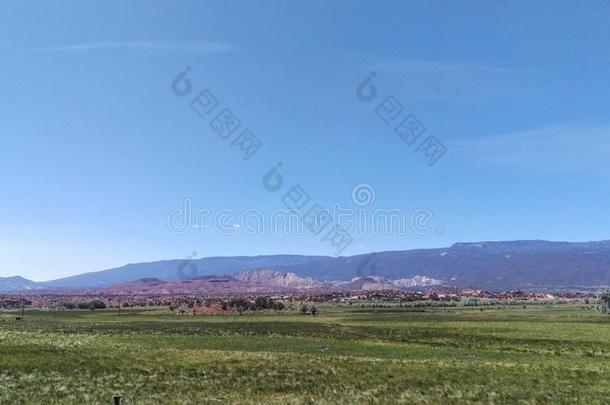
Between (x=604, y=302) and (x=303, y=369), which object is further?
(x=604, y=302)

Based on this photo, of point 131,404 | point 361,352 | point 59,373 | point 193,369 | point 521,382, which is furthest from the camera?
point 361,352

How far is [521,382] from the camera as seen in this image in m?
32.0

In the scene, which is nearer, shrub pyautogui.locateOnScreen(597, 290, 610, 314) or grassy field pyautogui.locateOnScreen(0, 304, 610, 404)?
grassy field pyautogui.locateOnScreen(0, 304, 610, 404)

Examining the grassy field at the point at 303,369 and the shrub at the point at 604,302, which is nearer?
the grassy field at the point at 303,369

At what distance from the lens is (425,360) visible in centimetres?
4266

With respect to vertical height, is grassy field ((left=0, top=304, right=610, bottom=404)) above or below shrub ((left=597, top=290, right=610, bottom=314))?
above

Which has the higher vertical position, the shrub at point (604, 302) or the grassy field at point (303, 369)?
the grassy field at point (303, 369)

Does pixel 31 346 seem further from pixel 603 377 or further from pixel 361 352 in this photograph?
pixel 603 377

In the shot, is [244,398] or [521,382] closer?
[244,398]

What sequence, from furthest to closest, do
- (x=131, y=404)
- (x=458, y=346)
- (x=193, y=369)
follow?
(x=458, y=346), (x=193, y=369), (x=131, y=404)

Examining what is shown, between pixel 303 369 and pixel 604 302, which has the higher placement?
pixel 303 369

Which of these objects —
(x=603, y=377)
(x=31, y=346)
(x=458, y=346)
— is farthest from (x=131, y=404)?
(x=458, y=346)

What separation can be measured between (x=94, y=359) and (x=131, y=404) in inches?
731

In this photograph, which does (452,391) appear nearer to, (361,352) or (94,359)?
(361,352)
